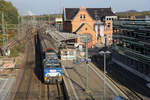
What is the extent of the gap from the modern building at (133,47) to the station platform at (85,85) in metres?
4.56

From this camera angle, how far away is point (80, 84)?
2053 centimetres

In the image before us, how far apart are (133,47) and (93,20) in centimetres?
2412

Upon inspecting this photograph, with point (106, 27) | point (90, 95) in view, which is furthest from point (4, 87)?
point (106, 27)

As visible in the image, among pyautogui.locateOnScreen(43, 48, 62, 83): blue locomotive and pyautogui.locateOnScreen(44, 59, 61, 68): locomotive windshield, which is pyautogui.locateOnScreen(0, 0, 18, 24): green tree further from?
pyautogui.locateOnScreen(43, 48, 62, 83): blue locomotive

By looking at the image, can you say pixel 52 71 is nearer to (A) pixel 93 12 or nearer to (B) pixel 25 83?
(B) pixel 25 83

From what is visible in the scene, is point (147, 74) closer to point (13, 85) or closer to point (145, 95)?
point (145, 95)

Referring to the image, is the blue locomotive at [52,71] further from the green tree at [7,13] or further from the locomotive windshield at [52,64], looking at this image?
the green tree at [7,13]

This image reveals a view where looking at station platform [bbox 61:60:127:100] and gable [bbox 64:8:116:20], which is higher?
gable [bbox 64:8:116:20]

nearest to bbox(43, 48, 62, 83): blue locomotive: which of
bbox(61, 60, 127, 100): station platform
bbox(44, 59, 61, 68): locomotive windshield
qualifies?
bbox(44, 59, 61, 68): locomotive windshield

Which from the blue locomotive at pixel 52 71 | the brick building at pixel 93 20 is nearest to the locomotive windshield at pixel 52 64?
the blue locomotive at pixel 52 71

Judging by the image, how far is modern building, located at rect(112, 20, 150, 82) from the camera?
76.6 feet

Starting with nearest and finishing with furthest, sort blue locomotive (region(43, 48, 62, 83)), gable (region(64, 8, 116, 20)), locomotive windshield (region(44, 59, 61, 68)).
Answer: blue locomotive (region(43, 48, 62, 83))
locomotive windshield (region(44, 59, 61, 68))
gable (region(64, 8, 116, 20))

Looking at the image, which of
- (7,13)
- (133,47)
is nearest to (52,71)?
(133,47)

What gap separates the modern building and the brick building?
14.4m
